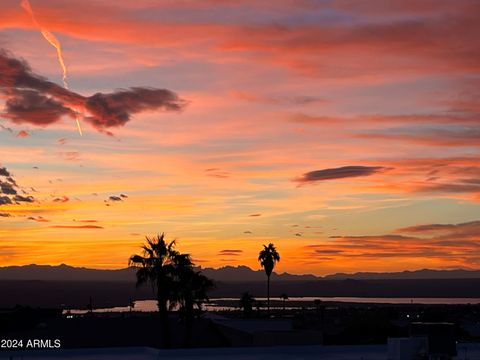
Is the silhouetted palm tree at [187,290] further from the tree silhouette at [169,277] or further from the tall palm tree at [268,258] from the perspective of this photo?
the tall palm tree at [268,258]

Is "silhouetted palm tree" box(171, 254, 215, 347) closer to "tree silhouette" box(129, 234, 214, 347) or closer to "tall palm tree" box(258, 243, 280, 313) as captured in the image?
"tree silhouette" box(129, 234, 214, 347)

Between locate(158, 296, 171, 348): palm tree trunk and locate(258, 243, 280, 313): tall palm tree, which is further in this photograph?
locate(258, 243, 280, 313): tall palm tree

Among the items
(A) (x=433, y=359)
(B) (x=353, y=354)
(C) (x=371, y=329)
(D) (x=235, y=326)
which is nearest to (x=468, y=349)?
(B) (x=353, y=354)

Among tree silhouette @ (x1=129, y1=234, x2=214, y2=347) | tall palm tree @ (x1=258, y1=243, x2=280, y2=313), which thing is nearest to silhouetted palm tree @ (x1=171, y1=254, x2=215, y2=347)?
tree silhouette @ (x1=129, y1=234, x2=214, y2=347)

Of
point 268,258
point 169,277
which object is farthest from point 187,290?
point 268,258

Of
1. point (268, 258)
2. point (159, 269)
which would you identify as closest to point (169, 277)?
point (159, 269)

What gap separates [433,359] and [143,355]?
15274 mm

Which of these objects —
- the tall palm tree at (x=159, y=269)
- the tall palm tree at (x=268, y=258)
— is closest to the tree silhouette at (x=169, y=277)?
the tall palm tree at (x=159, y=269)

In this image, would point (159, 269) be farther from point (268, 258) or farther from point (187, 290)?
point (268, 258)

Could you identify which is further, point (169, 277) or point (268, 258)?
point (268, 258)

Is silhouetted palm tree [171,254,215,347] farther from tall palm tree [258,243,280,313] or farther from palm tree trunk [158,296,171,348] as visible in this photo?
tall palm tree [258,243,280,313]

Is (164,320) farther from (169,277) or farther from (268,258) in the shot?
(268,258)

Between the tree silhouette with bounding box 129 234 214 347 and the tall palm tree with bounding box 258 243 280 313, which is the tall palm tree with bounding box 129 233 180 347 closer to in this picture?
the tree silhouette with bounding box 129 234 214 347

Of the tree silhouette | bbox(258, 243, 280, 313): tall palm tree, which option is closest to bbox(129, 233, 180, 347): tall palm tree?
the tree silhouette
